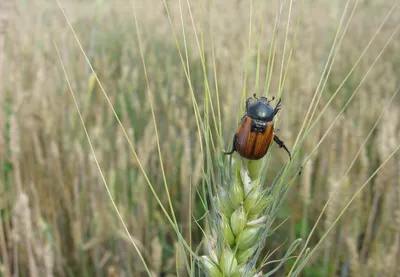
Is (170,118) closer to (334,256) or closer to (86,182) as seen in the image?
(86,182)

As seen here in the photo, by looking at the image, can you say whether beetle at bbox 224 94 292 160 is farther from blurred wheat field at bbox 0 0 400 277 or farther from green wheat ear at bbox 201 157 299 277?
blurred wheat field at bbox 0 0 400 277

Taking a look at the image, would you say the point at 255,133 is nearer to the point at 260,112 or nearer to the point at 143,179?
the point at 260,112

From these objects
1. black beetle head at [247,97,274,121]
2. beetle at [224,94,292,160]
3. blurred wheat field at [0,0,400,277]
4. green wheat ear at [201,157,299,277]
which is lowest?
blurred wheat field at [0,0,400,277]

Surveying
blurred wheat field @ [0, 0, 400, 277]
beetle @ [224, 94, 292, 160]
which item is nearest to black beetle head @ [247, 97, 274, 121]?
beetle @ [224, 94, 292, 160]

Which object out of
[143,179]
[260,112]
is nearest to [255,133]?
[260,112]

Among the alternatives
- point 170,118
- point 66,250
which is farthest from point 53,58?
point 66,250

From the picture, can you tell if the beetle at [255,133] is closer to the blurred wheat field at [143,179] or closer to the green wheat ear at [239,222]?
the green wheat ear at [239,222]

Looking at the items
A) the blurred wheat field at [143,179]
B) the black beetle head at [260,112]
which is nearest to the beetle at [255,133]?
the black beetle head at [260,112]

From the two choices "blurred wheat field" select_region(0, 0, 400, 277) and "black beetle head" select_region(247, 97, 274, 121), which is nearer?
"black beetle head" select_region(247, 97, 274, 121)
